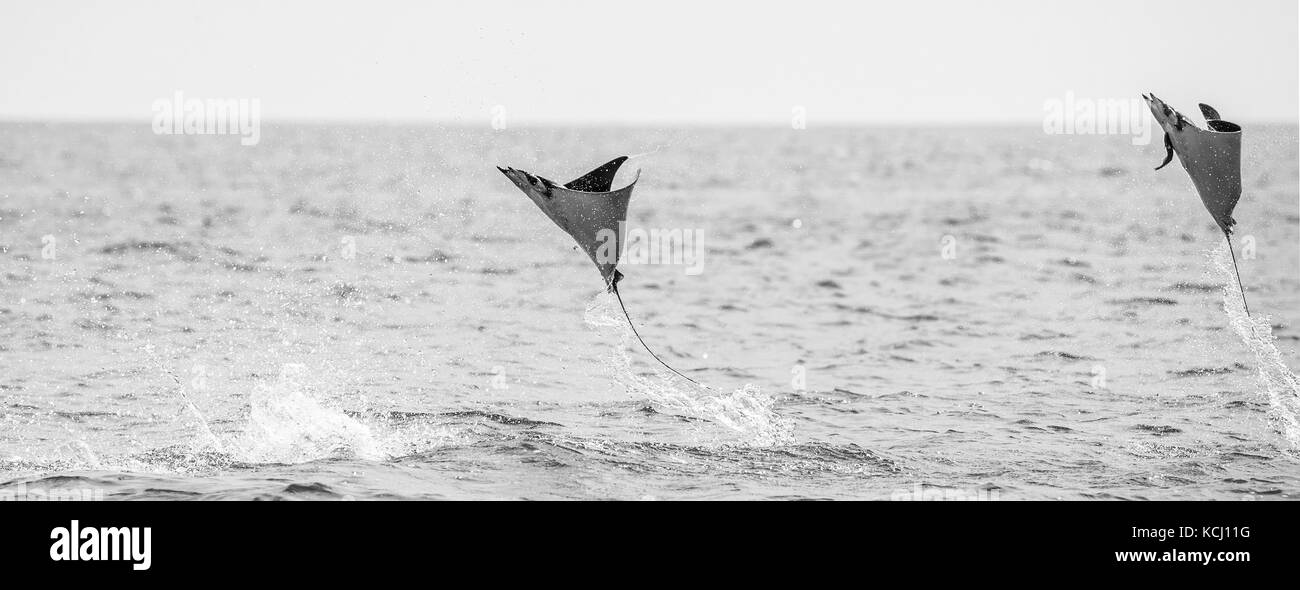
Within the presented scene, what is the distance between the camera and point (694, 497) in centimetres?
859

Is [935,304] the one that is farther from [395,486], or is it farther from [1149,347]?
[395,486]

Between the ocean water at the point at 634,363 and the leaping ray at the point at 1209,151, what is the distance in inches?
72.3

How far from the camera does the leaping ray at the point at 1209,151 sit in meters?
Answer: 8.70

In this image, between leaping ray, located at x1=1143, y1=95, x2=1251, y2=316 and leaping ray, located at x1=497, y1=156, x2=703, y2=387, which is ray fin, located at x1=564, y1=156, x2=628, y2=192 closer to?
leaping ray, located at x1=497, y1=156, x2=703, y2=387

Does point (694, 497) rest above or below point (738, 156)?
below

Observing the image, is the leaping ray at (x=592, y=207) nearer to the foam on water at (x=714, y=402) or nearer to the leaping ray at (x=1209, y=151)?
the foam on water at (x=714, y=402)

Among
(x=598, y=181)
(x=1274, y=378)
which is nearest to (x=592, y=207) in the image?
(x=598, y=181)

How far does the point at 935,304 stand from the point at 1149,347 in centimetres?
481

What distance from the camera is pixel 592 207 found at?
8.54 meters

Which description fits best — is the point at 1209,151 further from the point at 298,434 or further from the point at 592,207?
the point at 298,434

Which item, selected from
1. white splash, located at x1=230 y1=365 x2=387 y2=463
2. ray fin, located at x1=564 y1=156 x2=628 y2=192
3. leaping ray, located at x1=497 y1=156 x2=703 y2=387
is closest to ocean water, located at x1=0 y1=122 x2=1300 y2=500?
white splash, located at x1=230 y1=365 x2=387 y2=463
